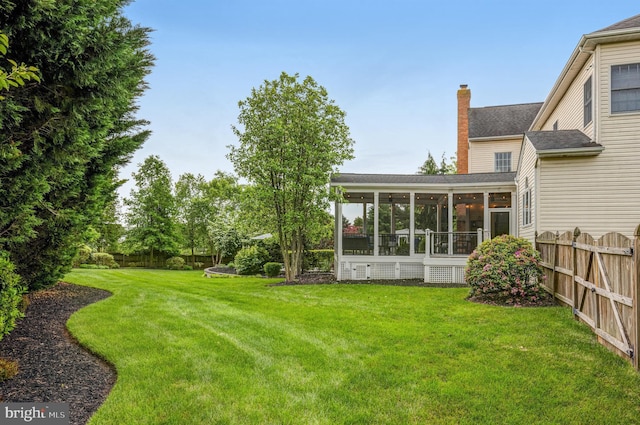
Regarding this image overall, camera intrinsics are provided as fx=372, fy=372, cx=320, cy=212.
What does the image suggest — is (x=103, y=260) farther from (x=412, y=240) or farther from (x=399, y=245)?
(x=412, y=240)

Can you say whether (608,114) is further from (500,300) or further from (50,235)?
(50,235)

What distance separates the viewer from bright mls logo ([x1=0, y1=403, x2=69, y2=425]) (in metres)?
3.34

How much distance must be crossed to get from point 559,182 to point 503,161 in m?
9.91

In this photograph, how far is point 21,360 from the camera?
15.4 feet

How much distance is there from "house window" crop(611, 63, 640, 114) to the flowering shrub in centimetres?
465

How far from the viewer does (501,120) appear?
2027cm

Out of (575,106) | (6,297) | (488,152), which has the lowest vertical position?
(6,297)

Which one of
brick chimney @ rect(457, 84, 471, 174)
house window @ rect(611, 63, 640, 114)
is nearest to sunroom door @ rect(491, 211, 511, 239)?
brick chimney @ rect(457, 84, 471, 174)

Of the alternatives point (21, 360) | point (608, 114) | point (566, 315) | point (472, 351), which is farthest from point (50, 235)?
point (608, 114)

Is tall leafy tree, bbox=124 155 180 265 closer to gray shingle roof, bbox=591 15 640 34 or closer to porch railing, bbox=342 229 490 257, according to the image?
porch railing, bbox=342 229 490 257

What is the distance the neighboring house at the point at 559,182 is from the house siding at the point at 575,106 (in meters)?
0.03

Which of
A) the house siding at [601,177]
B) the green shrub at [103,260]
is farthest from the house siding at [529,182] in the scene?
the green shrub at [103,260]

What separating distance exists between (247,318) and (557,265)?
6.68 metres

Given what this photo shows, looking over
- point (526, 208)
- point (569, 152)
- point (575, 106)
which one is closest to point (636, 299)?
point (569, 152)
